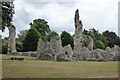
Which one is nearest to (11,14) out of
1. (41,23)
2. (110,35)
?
(41,23)

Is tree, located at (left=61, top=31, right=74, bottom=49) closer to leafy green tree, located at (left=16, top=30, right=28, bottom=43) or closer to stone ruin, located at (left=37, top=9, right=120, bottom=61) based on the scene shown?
stone ruin, located at (left=37, top=9, right=120, bottom=61)

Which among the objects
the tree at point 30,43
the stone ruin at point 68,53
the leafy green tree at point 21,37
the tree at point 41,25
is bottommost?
the stone ruin at point 68,53

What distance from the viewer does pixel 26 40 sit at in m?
52.2

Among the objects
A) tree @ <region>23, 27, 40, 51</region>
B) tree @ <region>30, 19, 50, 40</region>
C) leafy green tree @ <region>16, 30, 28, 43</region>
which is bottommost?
tree @ <region>23, 27, 40, 51</region>

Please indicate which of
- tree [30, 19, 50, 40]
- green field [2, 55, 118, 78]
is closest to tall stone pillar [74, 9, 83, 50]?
green field [2, 55, 118, 78]

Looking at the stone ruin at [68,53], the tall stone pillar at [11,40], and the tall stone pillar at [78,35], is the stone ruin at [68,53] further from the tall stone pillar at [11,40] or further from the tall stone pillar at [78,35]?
the tall stone pillar at [11,40]

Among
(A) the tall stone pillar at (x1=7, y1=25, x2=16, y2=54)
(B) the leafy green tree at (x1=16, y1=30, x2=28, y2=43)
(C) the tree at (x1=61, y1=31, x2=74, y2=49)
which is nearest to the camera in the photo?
(A) the tall stone pillar at (x1=7, y1=25, x2=16, y2=54)

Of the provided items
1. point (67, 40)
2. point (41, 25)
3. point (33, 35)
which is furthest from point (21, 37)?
point (33, 35)

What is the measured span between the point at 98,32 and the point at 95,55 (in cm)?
4508

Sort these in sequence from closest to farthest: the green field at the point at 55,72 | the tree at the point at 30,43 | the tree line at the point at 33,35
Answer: the green field at the point at 55,72
the tree line at the point at 33,35
the tree at the point at 30,43

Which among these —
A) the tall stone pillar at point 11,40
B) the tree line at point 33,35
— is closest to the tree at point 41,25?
the tree line at point 33,35

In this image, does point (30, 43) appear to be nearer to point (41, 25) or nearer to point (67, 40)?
point (67, 40)

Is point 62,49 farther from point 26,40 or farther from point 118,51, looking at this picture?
point 26,40

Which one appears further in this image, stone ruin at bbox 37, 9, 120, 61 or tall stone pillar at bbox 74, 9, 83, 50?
tall stone pillar at bbox 74, 9, 83, 50
